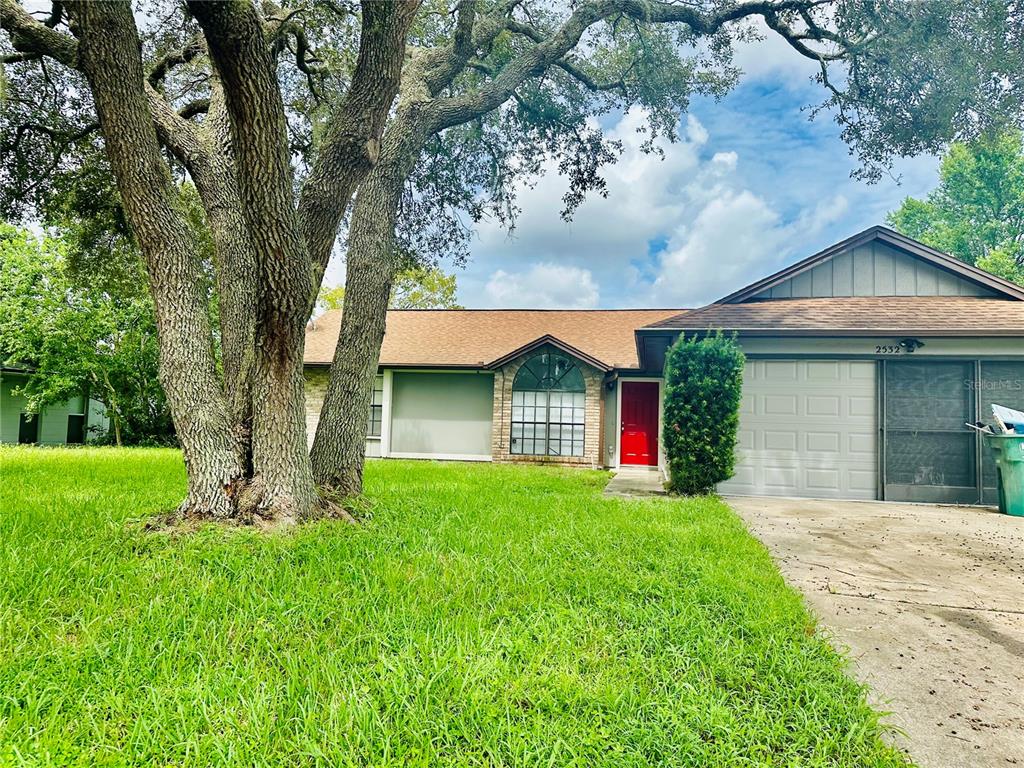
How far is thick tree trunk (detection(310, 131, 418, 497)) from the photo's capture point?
577 cm

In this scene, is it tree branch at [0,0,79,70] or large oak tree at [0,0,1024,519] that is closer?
large oak tree at [0,0,1024,519]

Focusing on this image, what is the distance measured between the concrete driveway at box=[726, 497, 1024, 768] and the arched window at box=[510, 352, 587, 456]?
24.6ft

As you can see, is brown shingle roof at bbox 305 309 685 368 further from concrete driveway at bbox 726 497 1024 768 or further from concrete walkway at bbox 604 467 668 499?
concrete driveway at bbox 726 497 1024 768

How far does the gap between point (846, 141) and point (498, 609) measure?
10398 millimetres

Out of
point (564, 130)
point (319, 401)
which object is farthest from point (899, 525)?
point (319, 401)

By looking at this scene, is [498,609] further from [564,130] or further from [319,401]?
[319,401]

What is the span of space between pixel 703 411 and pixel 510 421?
7.29 meters

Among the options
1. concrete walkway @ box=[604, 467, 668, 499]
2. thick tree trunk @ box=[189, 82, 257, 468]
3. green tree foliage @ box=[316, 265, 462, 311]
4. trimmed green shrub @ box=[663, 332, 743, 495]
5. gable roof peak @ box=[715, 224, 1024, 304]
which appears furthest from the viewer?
green tree foliage @ box=[316, 265, 462, 311]

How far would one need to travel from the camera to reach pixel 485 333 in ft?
55.4

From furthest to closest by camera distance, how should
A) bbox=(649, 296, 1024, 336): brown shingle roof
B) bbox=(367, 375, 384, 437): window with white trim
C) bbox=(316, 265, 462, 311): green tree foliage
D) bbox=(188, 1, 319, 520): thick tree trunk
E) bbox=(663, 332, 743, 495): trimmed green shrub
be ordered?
bbox=(316, 265, 462, 311): green tree foliage → bbox=(367, 375, 384, 437): window with white trim → bbox=(649, 296, 1024, 336): brown shingle roof → bbox=(663, 332, 743, 495): trimmed green shrub → bbox=(188, 1, 319, 520): thick tree trunk

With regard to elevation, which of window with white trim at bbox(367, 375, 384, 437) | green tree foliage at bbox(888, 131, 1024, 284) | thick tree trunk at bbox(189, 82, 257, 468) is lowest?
window with white trim at bbox(367, 375, 384, 437)

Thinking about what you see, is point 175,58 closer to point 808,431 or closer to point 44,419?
point 808,431

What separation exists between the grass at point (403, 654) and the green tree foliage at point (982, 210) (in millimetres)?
28689

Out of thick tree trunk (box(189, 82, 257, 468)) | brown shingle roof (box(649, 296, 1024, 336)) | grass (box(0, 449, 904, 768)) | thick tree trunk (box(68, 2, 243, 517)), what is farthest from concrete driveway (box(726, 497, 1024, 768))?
thick tree trunk (box(189, 82, 257, 468))
